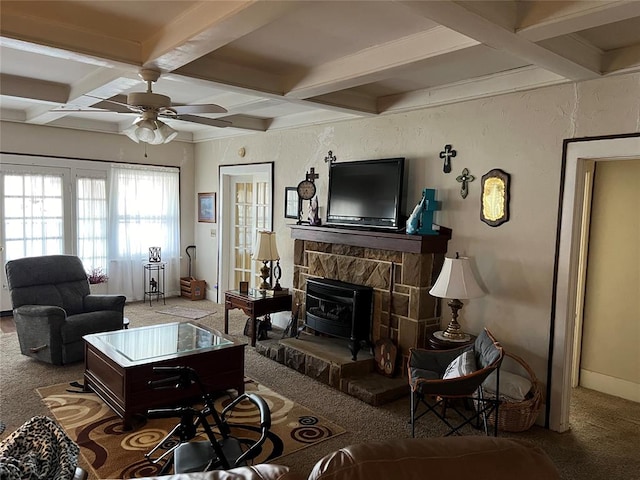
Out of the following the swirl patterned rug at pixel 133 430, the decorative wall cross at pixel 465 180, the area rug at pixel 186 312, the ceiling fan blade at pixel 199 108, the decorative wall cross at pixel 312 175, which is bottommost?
the swirl patterned rug at pixel 133 430

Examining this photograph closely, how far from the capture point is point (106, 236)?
6871 mm

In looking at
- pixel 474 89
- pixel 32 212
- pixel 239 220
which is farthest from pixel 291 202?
pixel 32 212

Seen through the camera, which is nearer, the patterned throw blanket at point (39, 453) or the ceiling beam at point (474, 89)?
the patterned throw blanket at point (39, 453)

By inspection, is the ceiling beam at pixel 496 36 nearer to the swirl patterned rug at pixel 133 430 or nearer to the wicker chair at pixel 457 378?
the wicker chair at pixel 457 378

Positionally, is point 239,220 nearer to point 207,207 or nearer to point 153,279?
point 207,207

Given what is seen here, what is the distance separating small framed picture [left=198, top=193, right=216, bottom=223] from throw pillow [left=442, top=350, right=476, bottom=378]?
4773 mm

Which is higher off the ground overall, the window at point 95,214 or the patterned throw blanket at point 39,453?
the window at point 95,214

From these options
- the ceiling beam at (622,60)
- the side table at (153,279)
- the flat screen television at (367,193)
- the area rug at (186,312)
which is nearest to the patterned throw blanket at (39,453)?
the flat screen television at (367,193)

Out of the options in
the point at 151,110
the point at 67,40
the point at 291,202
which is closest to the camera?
the point at 67,40

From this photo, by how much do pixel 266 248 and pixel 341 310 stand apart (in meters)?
1.33

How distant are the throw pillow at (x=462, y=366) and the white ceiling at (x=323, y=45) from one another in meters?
1.91

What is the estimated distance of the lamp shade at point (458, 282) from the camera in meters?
3.59

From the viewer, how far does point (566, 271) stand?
3352 mm

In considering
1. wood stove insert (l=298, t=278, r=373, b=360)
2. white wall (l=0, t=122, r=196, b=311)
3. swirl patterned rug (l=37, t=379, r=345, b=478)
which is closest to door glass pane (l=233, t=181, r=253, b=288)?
white wall (l=0, t=122, r=196, b=311)
